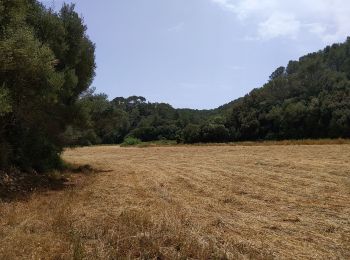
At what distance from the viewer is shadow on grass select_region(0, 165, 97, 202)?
16.2 m

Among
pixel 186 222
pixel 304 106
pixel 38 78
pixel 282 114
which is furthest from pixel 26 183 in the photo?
pixel 282 114

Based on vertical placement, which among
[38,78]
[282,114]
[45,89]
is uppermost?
[282,114]

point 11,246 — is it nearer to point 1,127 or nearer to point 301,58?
point 1,127

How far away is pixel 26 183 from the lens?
765 inches

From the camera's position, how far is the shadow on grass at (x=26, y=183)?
16153mm

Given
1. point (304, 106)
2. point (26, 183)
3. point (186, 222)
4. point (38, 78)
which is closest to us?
point (186, 222)

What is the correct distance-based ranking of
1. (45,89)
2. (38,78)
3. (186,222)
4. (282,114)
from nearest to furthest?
(186,222), (38,78), (45,89), (282,114)

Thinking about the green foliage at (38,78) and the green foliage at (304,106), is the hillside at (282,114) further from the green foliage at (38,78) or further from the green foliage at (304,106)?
the green foliage at (38,78)

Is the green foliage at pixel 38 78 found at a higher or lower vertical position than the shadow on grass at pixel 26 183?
higher

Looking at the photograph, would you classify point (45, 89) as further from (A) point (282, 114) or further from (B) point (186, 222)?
(A) point (282, 114)

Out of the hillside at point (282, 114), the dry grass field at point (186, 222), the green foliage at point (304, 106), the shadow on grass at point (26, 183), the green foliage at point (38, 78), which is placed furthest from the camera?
the green foliage at point (304, 106)

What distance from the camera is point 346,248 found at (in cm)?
784

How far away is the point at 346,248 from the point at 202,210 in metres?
4.68

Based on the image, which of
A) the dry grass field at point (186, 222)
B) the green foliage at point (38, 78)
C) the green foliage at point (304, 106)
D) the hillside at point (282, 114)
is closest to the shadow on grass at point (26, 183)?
the green foliage at point (38, 78)
